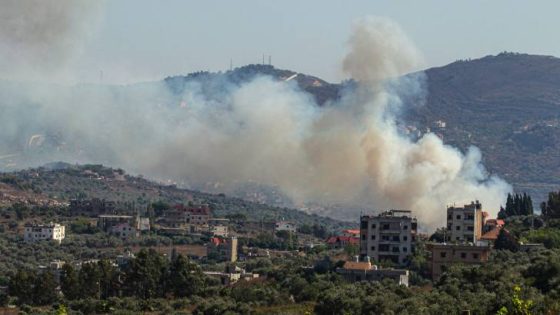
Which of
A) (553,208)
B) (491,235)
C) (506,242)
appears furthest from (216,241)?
(506,242)

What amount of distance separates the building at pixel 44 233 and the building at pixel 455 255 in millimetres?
47022

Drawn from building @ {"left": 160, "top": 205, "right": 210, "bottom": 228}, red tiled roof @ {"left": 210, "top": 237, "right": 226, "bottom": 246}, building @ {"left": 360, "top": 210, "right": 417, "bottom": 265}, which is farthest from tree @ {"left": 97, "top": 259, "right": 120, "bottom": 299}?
building @ {"left": 160, "top": 205, "right": 210, "bottom": 228}

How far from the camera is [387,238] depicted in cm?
8569

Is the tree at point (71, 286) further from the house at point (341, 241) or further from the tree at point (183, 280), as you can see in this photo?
the house at point (341, 241)

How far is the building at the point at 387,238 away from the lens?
8500 cm

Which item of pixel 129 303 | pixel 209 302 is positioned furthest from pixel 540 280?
pixel 129 303

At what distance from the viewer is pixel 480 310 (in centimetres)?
4938

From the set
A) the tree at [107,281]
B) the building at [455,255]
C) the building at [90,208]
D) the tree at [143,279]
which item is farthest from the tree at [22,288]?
the building at [90,208]

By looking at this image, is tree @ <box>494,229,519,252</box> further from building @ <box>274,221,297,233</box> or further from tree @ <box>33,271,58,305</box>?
building @ <box>274,221,297,233</box>

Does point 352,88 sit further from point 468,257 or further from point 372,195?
point 468,257

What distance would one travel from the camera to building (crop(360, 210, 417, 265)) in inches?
3346

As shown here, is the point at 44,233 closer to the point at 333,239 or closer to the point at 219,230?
the point at 219,230

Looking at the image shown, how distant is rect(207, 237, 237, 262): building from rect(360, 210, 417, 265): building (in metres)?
26.2

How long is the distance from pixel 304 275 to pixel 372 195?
53779 mm
